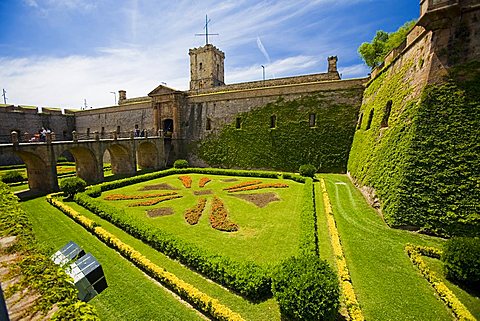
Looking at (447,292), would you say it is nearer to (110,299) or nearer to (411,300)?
(411,300)

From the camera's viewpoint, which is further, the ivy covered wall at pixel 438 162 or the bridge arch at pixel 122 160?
the bridge arch at pixel 122 160

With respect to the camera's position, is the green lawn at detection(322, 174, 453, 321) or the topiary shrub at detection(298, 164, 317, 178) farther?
the topiary shrub at detection(298, 164, 317, 178)

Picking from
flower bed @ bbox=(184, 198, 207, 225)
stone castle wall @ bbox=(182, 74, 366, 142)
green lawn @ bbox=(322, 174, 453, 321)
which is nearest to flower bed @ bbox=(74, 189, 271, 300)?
flower bed @ bbox=(184, 198, 207, 225)

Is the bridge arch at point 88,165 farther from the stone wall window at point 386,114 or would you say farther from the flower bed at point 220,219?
the stone wall window at point 386,114

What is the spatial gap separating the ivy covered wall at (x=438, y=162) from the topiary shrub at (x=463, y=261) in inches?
101

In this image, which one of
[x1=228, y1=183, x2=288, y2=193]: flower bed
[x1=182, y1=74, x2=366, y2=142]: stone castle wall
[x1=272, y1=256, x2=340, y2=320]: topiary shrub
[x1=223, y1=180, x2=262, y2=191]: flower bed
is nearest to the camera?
[x1=272, y1=256, x2=340, y2=320]: topiary shrub

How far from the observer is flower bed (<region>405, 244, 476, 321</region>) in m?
5.73

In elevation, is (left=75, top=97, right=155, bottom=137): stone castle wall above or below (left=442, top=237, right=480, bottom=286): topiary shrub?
above

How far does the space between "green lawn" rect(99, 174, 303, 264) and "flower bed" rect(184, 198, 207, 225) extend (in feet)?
0.77

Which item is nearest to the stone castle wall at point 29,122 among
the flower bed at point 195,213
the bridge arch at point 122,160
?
the bridge arch at point 122,160

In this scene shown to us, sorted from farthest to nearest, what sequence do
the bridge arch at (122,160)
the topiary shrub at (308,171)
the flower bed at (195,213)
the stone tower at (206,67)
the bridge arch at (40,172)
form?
the stone tower at (206,67), the bridge arch at (122,160), the topiary shrub at (308,171), the bridge arch at (40,172), the flower bed at (195,213)

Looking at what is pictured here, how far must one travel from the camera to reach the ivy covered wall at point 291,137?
22547mm

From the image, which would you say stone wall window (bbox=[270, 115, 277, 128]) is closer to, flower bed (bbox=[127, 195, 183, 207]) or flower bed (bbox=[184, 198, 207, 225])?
flower bed (bbox=[127, 195, 183, 207])

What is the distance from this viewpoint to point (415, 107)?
1140 centimetres
